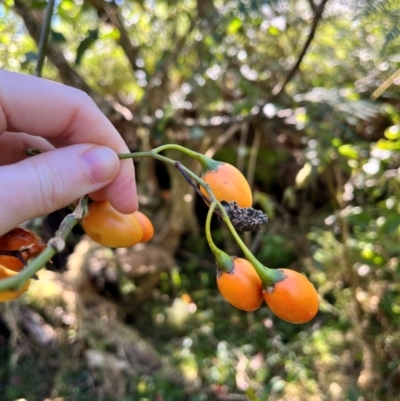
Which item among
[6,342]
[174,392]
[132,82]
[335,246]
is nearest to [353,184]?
[335,246]

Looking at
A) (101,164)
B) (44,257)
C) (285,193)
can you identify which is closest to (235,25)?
(285,193)

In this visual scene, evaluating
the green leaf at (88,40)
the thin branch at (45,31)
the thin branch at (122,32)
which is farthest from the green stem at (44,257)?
the thin branch at (122,32)

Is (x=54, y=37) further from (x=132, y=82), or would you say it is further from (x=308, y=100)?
(x=132, y=82)

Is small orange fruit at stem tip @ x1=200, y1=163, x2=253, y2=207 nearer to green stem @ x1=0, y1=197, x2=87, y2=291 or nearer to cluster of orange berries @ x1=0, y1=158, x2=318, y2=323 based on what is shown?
cluster of orange berries @ x1=0, y1=158, x2=318, y2=323

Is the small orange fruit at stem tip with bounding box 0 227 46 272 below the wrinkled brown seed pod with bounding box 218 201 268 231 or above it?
below

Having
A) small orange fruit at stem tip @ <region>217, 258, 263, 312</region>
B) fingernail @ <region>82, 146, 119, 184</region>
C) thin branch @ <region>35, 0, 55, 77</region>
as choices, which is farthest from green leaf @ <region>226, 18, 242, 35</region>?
small orange fruit at stem tip @ <region>217, 258, 263, 312</region>

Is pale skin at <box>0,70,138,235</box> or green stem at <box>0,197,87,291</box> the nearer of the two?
green stem at <box>0,197,87,291</box>
